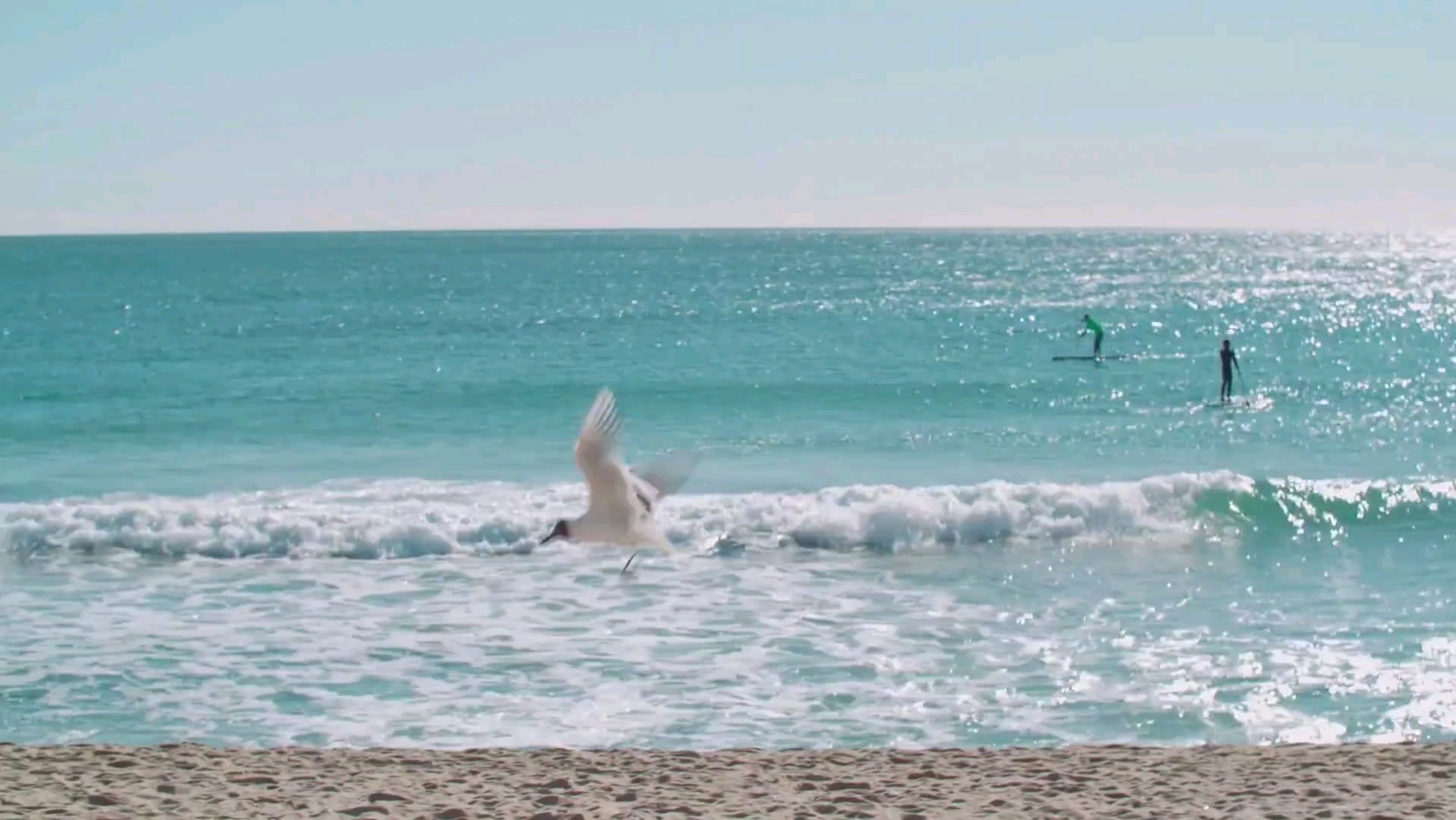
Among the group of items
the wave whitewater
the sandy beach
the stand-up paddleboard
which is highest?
the sandy beach

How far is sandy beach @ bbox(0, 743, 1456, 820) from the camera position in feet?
28.3

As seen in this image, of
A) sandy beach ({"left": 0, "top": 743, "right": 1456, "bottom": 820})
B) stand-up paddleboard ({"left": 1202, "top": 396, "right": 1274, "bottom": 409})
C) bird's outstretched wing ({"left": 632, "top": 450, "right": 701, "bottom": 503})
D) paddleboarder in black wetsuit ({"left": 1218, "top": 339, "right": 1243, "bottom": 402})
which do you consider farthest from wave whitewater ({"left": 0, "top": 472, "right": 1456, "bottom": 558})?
paddleboarder in black wetsuit ({"left": 1218, "top": 339, "right": 1243, "bottom": 402})

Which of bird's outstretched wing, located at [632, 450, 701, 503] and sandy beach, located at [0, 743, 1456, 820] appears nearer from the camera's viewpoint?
bird's outstretched wing, located at [632, 450, 701, 503]

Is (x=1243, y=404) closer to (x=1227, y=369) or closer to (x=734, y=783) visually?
(x=1227, y=369)

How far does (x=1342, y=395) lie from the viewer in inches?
1470

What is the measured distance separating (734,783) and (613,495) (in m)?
3.77

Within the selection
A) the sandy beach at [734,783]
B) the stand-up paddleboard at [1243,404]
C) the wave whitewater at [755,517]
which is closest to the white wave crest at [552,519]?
the wave whitewater at [755,517]

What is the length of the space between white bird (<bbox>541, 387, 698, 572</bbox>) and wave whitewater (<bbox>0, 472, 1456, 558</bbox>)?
12.0 meters

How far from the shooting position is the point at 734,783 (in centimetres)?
924

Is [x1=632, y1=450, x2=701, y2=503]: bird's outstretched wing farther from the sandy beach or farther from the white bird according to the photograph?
the sandy beach

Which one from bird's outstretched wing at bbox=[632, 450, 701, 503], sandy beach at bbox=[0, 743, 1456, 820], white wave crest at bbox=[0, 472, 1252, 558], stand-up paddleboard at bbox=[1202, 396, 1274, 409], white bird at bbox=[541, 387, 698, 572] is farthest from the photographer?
stand-up paddleboard at bbox=[1202, 396, 1274, 409]

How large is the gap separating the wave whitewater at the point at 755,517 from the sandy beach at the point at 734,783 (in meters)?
8.36

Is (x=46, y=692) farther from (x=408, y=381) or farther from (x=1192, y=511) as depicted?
(x=408, y=381)

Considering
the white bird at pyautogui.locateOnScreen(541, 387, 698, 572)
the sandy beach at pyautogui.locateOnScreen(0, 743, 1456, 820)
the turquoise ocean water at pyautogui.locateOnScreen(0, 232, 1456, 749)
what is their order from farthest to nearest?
1. the turquoise ocean water at pyautogui.locateOnScreen(0, 232, 1456, 749)
2. the sandy beach at pyautogui.locateOnScreen(0, 743, 1456, 820)
3. the white bird at pyautogui.locateOnScreen(541, 387, 698, 572)
